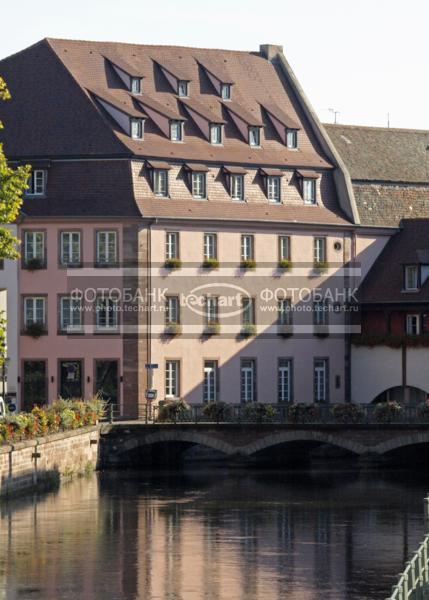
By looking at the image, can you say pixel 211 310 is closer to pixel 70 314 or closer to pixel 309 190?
pixel 70 314

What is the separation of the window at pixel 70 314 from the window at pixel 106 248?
201 cm

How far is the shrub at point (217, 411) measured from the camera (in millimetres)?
93562

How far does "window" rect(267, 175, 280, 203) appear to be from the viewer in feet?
343

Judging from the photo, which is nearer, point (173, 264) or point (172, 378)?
point (173, 264)

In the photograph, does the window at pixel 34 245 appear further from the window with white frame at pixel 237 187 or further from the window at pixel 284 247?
the window at pixel 284 247

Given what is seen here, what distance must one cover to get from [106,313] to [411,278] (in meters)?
14.0

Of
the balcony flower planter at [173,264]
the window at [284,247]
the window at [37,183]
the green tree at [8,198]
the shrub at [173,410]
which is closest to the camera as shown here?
the green tree at [8,198]

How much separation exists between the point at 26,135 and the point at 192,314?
10.6 metres

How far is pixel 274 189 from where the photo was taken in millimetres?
104688

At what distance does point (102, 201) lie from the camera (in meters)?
98.9

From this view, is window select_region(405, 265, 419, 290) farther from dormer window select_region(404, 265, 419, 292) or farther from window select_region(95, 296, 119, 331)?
window select_region(95, 296, 119, 331)

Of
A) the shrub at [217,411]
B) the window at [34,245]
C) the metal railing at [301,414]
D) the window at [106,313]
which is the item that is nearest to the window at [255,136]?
the window at [106,313]

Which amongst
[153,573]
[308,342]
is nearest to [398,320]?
[308,342]

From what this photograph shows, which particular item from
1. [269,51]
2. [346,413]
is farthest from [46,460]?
[269,51]
